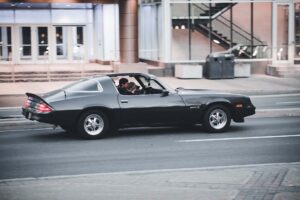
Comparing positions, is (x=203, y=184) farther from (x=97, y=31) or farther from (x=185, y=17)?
(x=97, y=31)

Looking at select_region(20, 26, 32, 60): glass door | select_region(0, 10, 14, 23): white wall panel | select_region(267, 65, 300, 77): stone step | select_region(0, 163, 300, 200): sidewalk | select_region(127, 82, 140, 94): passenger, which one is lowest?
select_region(0, 163, 300, 200): sidewalk

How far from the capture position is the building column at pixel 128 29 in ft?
108

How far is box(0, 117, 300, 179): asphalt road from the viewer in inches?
421

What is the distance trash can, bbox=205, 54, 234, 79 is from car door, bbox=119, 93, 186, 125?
17.9 m

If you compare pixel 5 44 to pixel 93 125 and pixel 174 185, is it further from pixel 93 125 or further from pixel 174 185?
pixel 174 185

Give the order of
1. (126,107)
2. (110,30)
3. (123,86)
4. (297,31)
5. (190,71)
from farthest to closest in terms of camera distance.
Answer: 1. (110,30)
2. (297,31)
3. (190,71)
4. (123,86)
5. (126,107)

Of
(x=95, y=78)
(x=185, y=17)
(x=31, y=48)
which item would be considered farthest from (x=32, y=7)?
(x=95, y=78)

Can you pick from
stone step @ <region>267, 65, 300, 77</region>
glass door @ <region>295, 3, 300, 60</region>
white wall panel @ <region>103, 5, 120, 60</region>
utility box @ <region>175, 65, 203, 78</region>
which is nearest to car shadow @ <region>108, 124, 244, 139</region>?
utility box @ <region>175, 65, 203, 78</region>

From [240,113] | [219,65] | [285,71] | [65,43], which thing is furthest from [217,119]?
[65,43]

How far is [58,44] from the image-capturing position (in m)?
39.8

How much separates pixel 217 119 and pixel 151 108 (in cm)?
158

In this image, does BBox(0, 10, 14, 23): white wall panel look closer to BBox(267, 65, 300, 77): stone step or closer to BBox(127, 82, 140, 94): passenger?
BBox(267, 65, 300, 77): stone step

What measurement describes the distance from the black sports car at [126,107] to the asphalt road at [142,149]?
1.09ft

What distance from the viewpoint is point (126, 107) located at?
1367 centimetres
